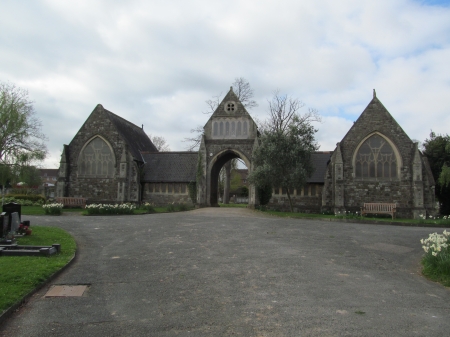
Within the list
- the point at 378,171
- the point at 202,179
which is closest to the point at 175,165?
the point at 202,179

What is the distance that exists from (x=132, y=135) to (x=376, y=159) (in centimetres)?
2367

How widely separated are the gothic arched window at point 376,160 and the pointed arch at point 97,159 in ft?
69.9

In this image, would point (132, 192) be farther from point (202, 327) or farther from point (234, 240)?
point (202, 327)

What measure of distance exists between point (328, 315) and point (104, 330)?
141 inches

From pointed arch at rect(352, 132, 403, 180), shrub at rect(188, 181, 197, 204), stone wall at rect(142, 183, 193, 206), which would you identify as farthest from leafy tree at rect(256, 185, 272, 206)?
pointed arch at rect(352, 132, 403, 180)

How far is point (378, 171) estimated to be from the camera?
28844 millimetres

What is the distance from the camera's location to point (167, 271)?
883cm

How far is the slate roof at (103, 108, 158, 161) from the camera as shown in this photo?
35.1 metres

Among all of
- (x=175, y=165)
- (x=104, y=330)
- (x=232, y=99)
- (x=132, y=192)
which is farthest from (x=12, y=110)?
(x=104, y=330)

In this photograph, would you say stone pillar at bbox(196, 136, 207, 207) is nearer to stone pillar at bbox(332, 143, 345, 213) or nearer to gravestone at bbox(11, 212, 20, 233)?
stone pillar at bbox(332, 143, 345, 213)

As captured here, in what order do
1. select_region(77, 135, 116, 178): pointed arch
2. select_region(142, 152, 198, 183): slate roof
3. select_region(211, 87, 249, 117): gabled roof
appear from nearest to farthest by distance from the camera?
1. select_region(211, 87, 249, 117): gabled roof
2. select_region(77, 135, 116, 178): pointed arch
3. select_region(142, 152, 198, 183): slate roof

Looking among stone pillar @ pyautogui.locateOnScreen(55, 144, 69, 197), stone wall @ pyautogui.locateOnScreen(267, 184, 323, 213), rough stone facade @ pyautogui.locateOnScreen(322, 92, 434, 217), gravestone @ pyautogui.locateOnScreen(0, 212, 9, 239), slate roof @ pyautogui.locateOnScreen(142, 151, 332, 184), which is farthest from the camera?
slate roof @ pyautogui.locateOnScreen(142, 151, 332, 184)

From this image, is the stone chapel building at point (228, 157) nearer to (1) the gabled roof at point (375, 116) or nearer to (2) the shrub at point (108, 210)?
(1) the gabled roof at point (375, 116)

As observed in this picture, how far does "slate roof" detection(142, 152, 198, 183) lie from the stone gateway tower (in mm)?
2012
